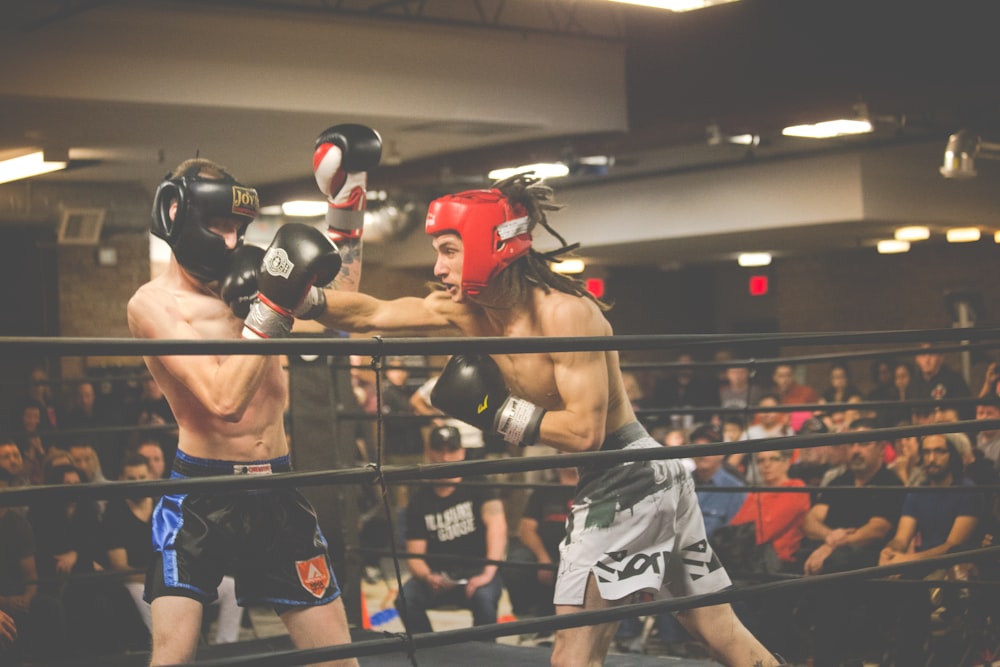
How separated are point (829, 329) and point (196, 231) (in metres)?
11.3

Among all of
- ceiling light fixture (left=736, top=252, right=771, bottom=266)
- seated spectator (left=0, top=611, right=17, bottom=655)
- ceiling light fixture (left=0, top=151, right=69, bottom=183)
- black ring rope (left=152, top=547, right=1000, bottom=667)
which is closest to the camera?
black ring rope (left=152, top=547, right=1000, bottom=667)

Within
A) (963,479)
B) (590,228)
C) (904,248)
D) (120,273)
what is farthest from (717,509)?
(904,248)

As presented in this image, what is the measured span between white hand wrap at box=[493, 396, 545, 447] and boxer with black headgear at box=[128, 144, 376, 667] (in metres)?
0.43

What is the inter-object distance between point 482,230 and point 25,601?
9.44 ft

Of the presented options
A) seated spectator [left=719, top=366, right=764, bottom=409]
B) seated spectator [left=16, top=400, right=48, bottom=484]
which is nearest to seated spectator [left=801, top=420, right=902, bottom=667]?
seated spectator [left=16, top=400, right=48, bottom=484]

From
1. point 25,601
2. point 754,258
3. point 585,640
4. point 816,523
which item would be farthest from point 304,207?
point 585,640

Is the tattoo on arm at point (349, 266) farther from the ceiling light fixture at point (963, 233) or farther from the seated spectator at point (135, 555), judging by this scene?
the ceiling light fixture at point (963, 233)

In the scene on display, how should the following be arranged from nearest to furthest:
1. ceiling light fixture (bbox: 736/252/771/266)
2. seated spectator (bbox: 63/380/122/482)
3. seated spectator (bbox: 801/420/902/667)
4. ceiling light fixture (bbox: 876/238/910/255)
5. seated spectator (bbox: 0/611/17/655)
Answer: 1. seated spectator (bbox: 0/611/17/655)
2. seated spectator (bbox: 801/420/902/667)
3. seated spectator (bbox: 63/380/122/482)
4. ceiling light fixture (bbox: 876/238/910/255)
5. ceiling light fixture (bbox: 736/252/771/266)

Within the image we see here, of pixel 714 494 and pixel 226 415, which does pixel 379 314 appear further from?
pixel 714 494

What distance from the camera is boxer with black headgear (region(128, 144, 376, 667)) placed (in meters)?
2.14

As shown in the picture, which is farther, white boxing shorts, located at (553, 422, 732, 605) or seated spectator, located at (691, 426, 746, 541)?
seated spectator, located at (691, 426, 746, 541)

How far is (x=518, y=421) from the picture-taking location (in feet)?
7.70

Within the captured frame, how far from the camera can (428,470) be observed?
181 cm

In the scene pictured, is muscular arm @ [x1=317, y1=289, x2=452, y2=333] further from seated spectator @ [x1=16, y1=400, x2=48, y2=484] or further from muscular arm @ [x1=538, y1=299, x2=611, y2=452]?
seated spectator @ [x1=16, y1=400, x2=48, y2=484]
